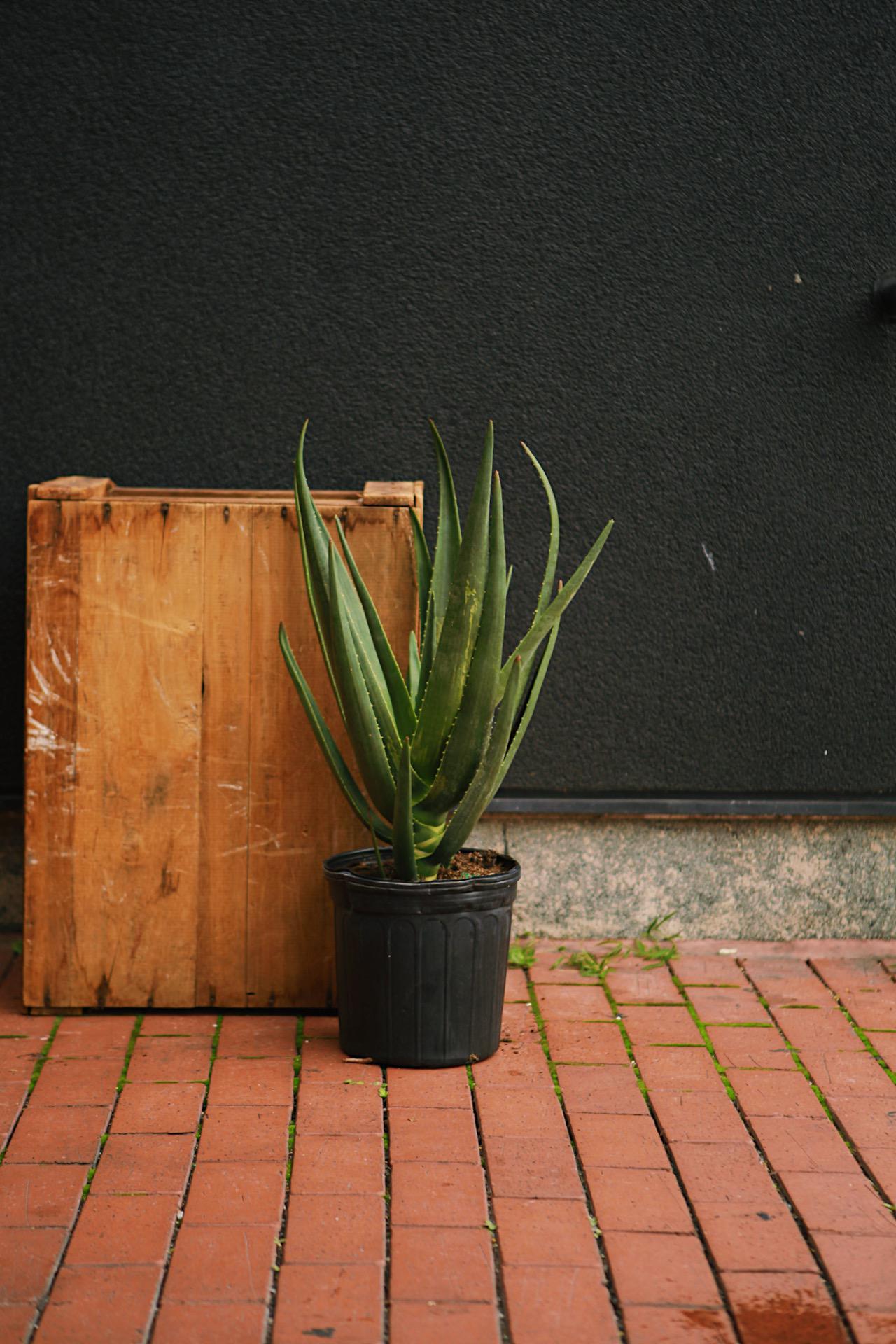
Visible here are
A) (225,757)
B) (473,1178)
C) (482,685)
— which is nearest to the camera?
(473,1178)

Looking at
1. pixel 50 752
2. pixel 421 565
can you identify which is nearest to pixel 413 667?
pixel 421 565

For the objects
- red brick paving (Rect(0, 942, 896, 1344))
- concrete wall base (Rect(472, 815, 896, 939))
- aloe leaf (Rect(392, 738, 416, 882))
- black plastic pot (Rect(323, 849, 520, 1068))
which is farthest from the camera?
concrete wall base (Rect(472, 815, 896, 939))

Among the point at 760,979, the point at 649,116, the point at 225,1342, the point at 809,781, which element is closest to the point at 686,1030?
the point at 760,979

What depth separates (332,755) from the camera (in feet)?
9.82

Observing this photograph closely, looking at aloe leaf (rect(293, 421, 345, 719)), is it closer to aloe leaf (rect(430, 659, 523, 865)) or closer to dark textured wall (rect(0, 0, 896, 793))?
aloe leaf (rect(430, 659, 523, 865))

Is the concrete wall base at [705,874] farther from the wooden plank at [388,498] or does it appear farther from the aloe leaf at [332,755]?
the wooden plank at [388,498]

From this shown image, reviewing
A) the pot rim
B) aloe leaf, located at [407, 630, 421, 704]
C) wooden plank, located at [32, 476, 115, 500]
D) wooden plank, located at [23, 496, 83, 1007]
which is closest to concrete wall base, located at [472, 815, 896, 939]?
the pot rim

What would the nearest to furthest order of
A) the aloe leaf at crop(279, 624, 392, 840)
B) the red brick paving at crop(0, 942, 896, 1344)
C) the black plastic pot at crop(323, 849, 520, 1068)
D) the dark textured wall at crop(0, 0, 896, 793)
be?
1. the red brick paving at crop(0, 942, 896, 1344)
2. the black plastic pot at crop(323, 849, 520, 1068)
3. the aloe leaf at crop(279, 624, 392, 840)
4. the dark textured wall at crop(0, 0, 896, 793)

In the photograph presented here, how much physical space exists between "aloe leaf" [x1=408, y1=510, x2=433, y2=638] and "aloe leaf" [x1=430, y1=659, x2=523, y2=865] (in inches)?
12.9

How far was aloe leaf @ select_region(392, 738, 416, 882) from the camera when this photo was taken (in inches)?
109

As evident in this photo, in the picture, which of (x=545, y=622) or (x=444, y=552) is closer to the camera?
(x=545, y=622)

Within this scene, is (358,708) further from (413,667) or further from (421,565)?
(421,565)

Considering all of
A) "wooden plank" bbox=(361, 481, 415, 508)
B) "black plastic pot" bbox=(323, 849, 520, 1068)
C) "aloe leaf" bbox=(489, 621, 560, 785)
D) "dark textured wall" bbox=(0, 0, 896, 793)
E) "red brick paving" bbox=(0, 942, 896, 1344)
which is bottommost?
"red brick paving" bbox=(0, 942, 896, 1344)

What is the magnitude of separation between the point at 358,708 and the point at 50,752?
788mm
